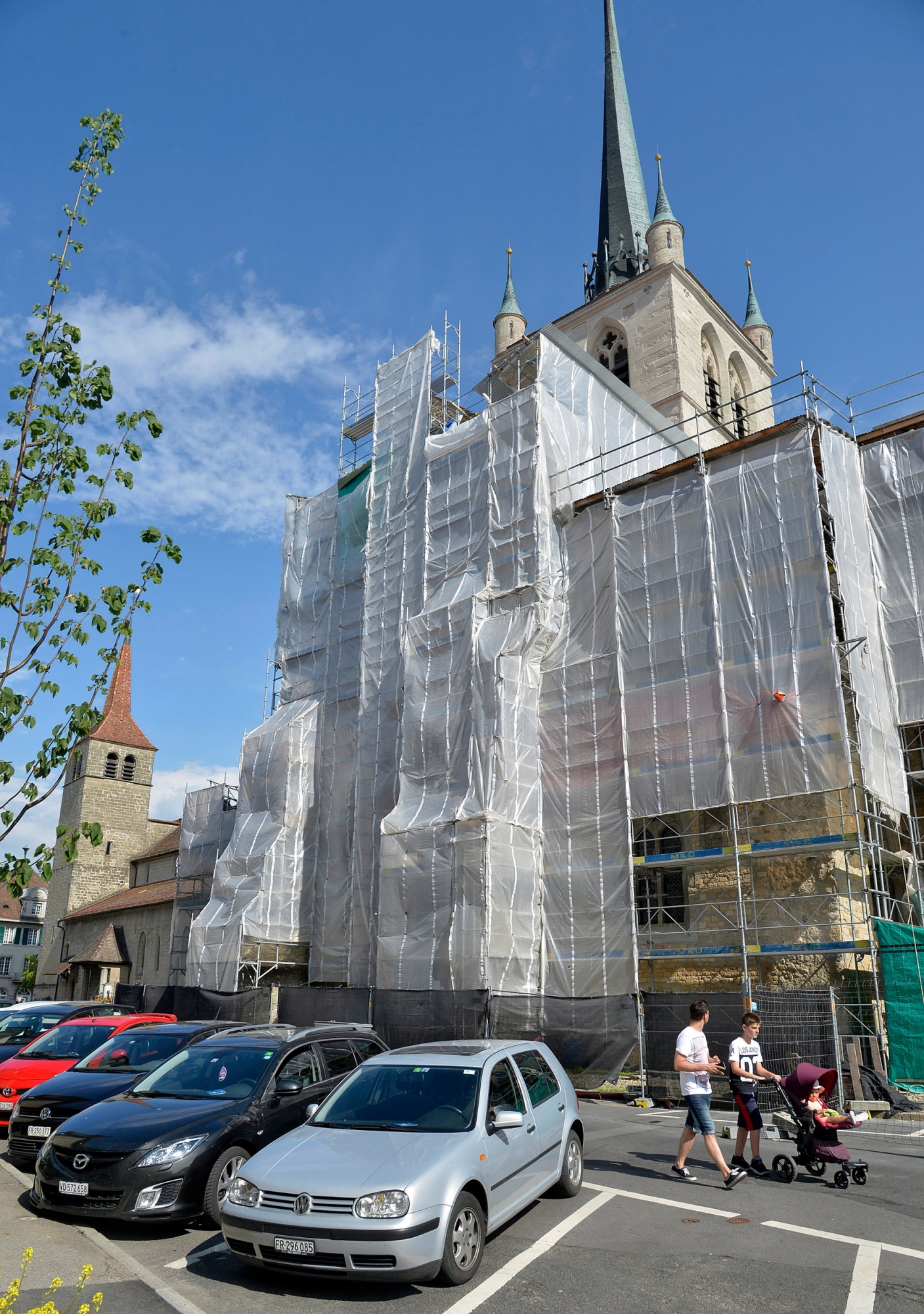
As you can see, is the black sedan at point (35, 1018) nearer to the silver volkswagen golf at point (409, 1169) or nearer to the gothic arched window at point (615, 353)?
the silver volkswagen golf at point (409, 1169)

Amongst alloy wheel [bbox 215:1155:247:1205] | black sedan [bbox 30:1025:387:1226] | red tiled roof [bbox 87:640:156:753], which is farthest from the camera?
red tiled roof [bbox 87:640:156:753]

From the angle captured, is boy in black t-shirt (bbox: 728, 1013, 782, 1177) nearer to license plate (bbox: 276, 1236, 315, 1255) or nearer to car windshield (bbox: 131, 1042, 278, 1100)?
car windshield (bbox: 131, 1042, 278, 1100)

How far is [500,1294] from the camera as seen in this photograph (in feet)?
17.7

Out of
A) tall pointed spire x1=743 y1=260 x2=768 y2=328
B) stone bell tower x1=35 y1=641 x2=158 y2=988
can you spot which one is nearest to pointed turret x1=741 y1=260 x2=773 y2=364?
tall pointed spire x1=743 y1=260 x2=768 y2=328

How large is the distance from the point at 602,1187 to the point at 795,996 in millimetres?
6652

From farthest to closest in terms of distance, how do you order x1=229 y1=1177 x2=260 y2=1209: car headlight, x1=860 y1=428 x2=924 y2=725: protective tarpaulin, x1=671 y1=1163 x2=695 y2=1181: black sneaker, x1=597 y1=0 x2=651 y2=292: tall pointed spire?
x1=597 y1=0 x2=651 y2=292: tall pointed spire
x1=860 y1=428 x2=924 y2=725: protective tarpaulin
x1=671 y1=1163 x2=695 y2=1181: black sneaker
x1=229 y1=1177 x2=260 y2=1209: car headlight

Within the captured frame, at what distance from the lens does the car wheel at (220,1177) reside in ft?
22.6

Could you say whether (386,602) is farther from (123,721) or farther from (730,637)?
(123,721)

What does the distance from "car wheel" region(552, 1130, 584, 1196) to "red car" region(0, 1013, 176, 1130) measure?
228 inches

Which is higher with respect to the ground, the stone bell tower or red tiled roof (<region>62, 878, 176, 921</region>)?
the stone bell tower

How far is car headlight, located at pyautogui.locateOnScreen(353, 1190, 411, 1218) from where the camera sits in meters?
5.27

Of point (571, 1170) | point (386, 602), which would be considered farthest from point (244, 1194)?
point (386, 602)

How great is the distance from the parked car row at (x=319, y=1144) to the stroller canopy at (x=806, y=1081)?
6.58 ft

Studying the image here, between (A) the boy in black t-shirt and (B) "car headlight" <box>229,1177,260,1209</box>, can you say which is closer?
(B) "car headlight" <box>229,1177,260,1209</box>
